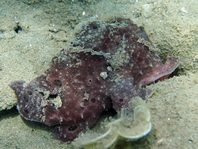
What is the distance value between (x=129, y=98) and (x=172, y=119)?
64 centimetres

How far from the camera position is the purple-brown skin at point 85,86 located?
2484 millimetres

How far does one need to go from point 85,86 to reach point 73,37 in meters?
1.04

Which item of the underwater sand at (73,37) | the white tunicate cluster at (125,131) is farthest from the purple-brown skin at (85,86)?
the white tunicate cluster at (125,131)

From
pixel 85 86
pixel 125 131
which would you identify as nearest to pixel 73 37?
pixel 85 86

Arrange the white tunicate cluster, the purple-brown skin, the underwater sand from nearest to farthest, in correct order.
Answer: the white tunicate cluster < the underwater sand < the purple-brown skin

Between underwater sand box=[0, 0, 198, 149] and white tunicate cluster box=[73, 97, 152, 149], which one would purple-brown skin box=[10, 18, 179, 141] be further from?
white tunicate cluster box=[73, 97, 152, 149]

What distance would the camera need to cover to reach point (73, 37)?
3.14m

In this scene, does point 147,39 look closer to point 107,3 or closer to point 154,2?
point 154,2

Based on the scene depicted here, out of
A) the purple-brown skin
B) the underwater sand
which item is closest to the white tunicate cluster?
the underwater sand

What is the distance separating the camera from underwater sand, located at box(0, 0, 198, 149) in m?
1.98

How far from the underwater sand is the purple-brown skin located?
239 mm

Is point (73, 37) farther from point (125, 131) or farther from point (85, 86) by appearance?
point (125, 131)

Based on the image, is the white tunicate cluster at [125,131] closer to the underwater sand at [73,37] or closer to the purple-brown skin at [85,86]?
the underwater sand at [73,37]

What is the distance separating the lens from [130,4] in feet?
12.8
